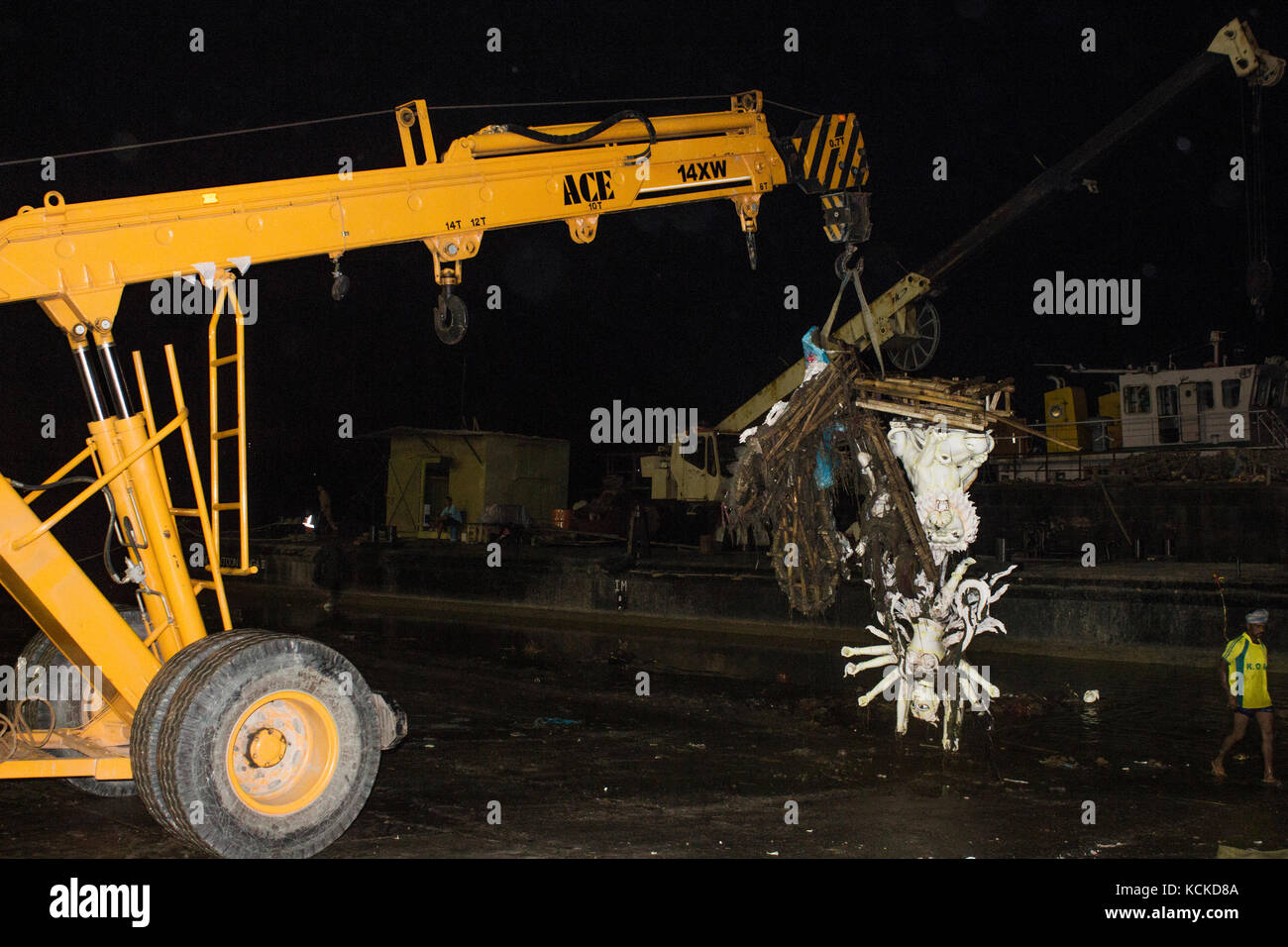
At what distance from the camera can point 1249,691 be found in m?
8.87

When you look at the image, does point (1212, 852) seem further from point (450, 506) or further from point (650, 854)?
point (450, 506)

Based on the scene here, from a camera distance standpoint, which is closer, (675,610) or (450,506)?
(675,610)

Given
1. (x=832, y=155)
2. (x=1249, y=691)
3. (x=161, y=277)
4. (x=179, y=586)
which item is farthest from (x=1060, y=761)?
(x=161, y=277)

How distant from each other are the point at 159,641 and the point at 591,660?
9524 mm

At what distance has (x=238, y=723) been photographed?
5.87 m

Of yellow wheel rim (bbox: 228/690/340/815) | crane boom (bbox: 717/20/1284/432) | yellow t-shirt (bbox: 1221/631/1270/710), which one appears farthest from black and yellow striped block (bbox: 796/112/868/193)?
yellow wheel rim (bbox: 228/690/340/815)

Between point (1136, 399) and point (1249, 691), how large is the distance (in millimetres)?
20158

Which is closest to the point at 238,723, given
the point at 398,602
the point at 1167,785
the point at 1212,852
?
the point at 1212,852

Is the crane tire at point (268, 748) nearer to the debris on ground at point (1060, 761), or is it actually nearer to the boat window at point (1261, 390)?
the debris on ground at point (1060, 761)

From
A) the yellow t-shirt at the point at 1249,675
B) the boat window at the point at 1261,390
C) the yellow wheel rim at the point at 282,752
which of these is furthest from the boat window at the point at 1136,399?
the yellow wheel rim at the point at 282,752

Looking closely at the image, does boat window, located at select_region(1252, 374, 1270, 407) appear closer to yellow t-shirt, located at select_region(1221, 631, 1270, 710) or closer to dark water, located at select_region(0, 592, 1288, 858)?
dark water, located at select_region(0, 592, 1288, 858)

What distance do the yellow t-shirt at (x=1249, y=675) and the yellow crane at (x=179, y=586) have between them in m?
6.95

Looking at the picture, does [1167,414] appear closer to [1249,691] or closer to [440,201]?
[1249,691]

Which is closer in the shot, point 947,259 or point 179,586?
point 179,586
